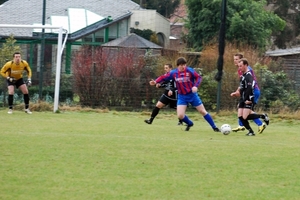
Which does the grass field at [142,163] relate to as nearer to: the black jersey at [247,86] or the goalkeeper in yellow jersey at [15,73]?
the black jersey at [247,86]

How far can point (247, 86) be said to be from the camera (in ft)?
48.9

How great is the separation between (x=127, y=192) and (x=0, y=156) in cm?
319

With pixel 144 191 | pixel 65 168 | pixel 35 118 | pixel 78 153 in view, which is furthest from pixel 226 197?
pixel 35 118

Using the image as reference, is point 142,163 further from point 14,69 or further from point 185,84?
point 14,69

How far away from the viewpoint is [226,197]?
24.9ft

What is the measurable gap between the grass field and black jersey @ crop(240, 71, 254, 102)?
0.87 m

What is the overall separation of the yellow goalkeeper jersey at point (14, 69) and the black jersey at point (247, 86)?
7.50m

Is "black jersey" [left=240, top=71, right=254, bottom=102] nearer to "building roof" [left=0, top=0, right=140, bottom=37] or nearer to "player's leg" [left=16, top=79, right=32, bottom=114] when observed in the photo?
"player's leg" [left=16, top=79, right=32, bottom=114]

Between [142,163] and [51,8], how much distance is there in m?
37.6

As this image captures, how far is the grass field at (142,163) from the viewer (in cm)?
784

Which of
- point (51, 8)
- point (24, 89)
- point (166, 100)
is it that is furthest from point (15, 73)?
point (51, 8)

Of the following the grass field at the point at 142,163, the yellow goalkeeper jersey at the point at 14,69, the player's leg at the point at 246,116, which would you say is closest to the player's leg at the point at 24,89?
the yellow goalkeeper jersey at the point at 14,69

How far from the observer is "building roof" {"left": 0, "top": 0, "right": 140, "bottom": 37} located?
45.1 m

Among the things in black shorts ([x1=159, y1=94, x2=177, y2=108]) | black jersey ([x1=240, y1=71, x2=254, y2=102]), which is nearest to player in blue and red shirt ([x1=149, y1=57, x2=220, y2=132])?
black jersey ([x1=240, y1=71, x2=254, y2=102])
